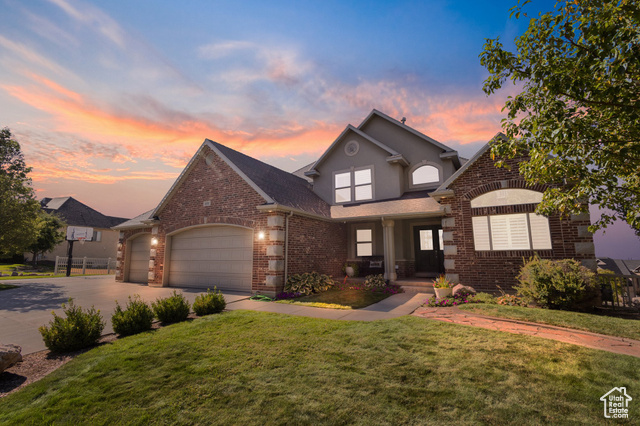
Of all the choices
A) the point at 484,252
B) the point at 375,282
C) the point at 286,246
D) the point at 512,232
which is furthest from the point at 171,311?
the point at 512,232

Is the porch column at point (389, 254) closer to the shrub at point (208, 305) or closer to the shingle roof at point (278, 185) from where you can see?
the shingle roof at point (278, 185)

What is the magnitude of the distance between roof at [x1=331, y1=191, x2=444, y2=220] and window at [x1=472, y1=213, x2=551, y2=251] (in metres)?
1.61

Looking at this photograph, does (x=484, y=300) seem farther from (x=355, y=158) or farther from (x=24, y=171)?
(x=24, y=171)

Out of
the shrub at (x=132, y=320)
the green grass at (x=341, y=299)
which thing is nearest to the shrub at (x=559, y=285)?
the green grass at (x=341, y=299)

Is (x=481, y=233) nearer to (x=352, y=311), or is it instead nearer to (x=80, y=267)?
(x=352, y=311)

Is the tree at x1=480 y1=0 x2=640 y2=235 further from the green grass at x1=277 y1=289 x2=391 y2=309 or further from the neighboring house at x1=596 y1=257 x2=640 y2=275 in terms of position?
the neighboring house at x1=596 y1=257 x2=640 y2=275

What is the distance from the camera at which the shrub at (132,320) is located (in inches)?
250

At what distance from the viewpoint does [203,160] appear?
46.5 feet

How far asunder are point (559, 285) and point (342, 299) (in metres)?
6.23

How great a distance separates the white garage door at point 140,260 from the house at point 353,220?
0.09m

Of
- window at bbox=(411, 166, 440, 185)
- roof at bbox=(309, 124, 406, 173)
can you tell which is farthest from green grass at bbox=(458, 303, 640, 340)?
roof at bbox=(309, 124, 406, 173)

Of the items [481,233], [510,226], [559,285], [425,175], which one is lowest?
[559,285]

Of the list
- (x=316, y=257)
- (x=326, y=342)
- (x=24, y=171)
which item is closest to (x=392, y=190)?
(x=316, y=257)

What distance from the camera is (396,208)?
13891 mm
